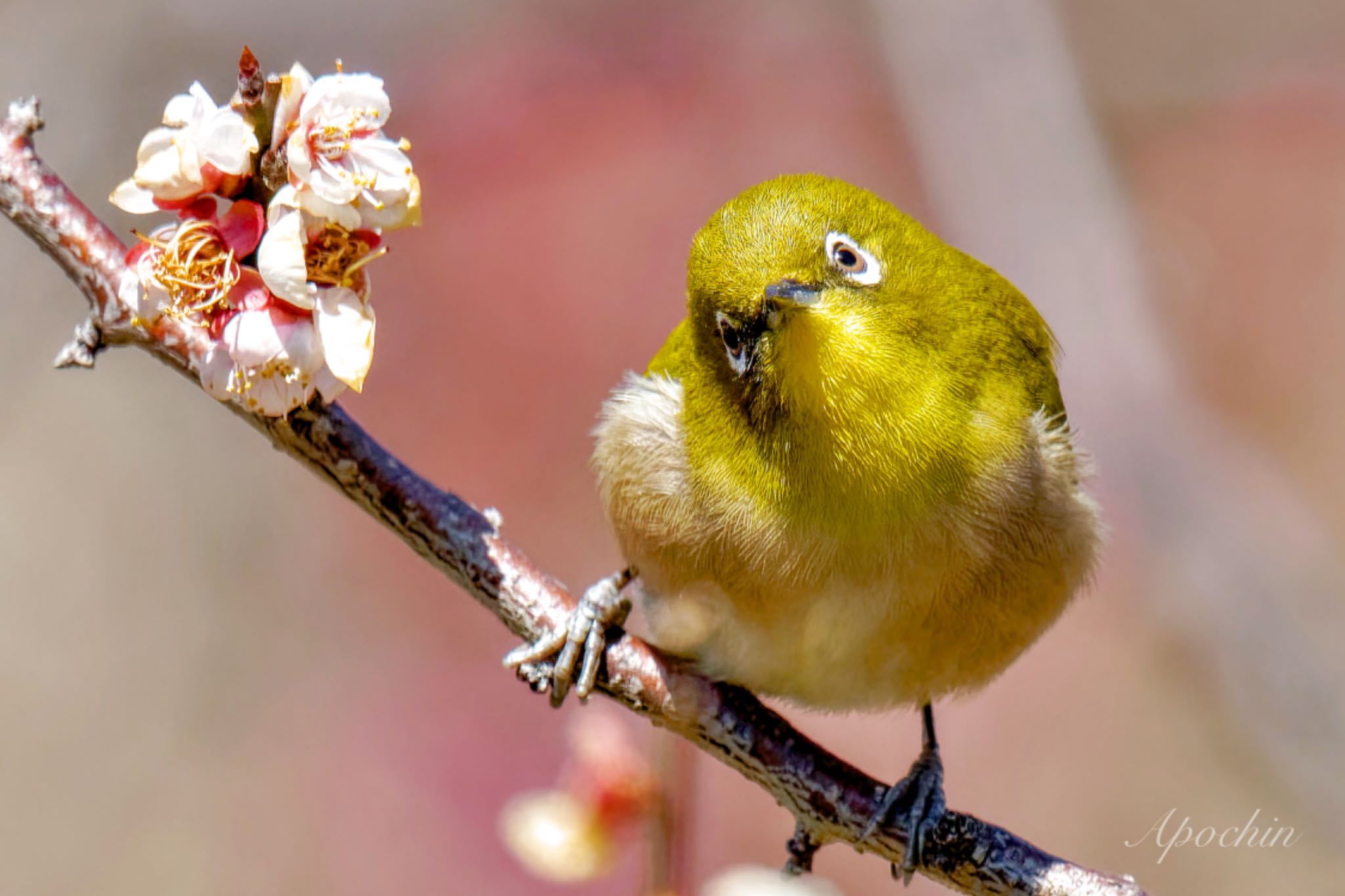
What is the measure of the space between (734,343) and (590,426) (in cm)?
487

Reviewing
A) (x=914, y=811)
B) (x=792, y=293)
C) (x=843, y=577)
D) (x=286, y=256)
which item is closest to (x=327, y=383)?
(x=286, y=256)

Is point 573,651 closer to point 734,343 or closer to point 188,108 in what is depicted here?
point 734,343

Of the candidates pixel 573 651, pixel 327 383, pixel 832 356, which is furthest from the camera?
pixel 573 651

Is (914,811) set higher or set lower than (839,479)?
lower

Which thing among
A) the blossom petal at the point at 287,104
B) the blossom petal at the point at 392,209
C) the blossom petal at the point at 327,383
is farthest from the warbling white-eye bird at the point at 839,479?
the blossom petal at the point at 287,104

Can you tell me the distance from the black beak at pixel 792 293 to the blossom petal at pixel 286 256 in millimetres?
970

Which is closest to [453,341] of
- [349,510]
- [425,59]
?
[349,510]

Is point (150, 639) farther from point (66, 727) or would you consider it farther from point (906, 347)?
point (906, 347)

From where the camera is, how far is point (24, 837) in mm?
6914

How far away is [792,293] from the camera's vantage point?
2738 millimetres

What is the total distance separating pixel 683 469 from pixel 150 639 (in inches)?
217

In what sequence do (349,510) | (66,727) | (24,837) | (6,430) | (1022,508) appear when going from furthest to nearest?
(349,510), (6,430), (66,727), (24,837), (1022,508)

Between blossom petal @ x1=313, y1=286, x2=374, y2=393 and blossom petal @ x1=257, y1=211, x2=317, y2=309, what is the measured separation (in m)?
0.06
